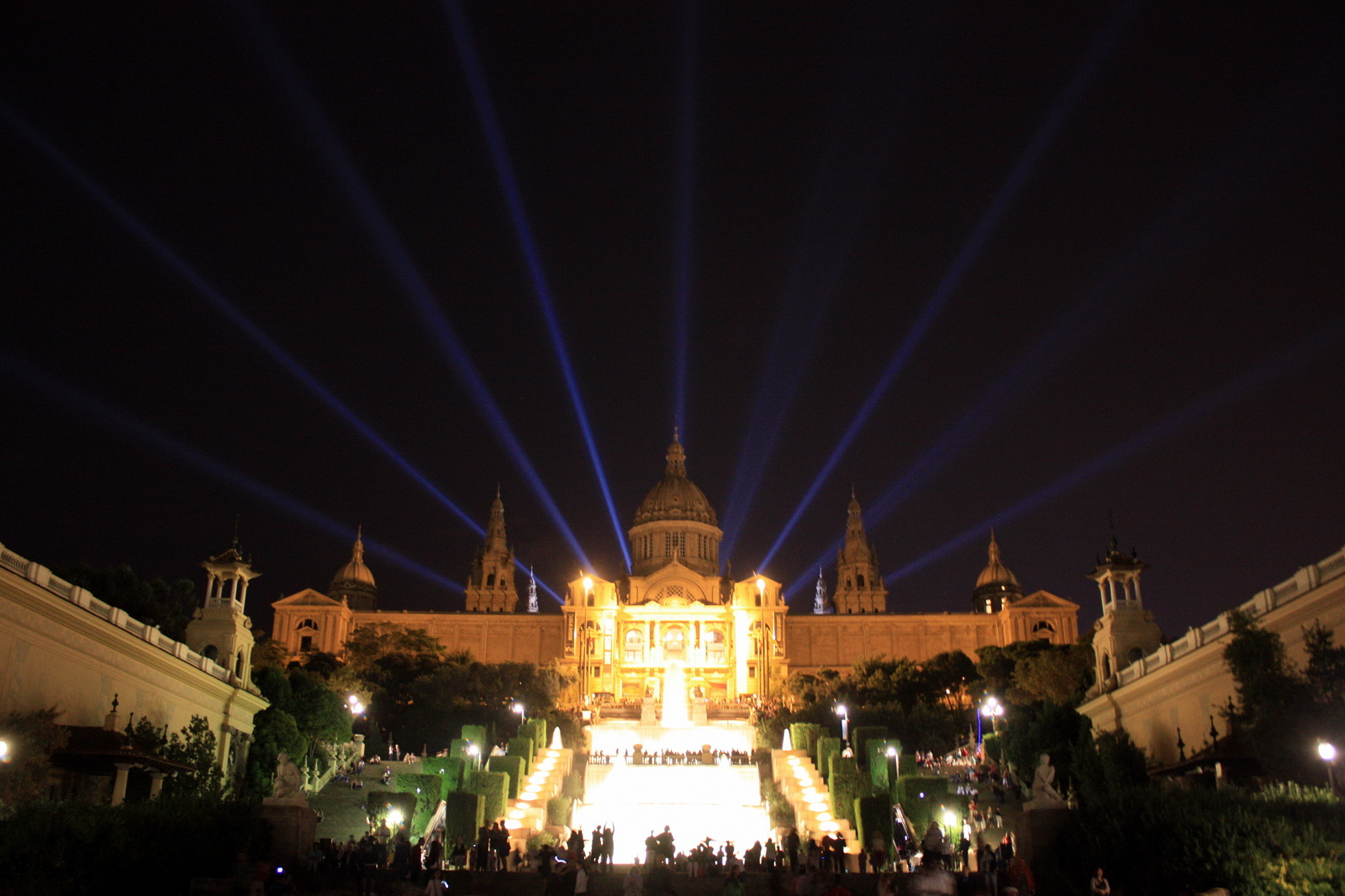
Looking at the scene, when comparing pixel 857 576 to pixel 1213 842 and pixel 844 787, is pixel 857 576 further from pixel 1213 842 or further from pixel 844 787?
pixel 1213 842

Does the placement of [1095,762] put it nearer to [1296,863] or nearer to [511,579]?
[1296,863]

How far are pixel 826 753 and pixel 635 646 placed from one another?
58925mm

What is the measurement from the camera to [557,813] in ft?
164

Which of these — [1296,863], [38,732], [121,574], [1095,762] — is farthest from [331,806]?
[1296,863]

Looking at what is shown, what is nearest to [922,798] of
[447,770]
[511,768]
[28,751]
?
[511,768]

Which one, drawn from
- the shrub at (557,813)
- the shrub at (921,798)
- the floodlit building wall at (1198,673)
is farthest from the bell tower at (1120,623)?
the shrub at (557,813)

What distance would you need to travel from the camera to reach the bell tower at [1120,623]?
50.0 meters

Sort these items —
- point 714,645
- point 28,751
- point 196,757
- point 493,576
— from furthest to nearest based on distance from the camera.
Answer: point 493,576
point 714,645
point 196,757
point 28,751

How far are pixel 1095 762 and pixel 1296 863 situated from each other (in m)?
20.9

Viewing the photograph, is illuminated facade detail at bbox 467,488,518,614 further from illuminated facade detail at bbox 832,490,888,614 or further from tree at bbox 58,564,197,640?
tree at bbox 58,564,197,640

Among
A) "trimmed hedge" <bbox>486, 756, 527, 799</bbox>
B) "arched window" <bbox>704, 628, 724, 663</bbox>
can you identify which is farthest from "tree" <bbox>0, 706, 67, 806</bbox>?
"arched window" <bbox>704, 628, 724, 663</bbox>

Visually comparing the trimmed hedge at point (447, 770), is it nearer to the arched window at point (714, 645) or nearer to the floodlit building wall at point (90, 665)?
the floodlit building wall at point (90, 665)

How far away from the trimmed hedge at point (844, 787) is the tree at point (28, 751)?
2486 cm

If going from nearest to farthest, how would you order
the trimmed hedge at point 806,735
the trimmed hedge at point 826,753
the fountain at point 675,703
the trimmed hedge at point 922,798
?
the trimmed hedge at point 922,798 < the trimmed hedge at point 826,753 < the trimmed hedge at point 806,735 < the fountain at point 675,703
